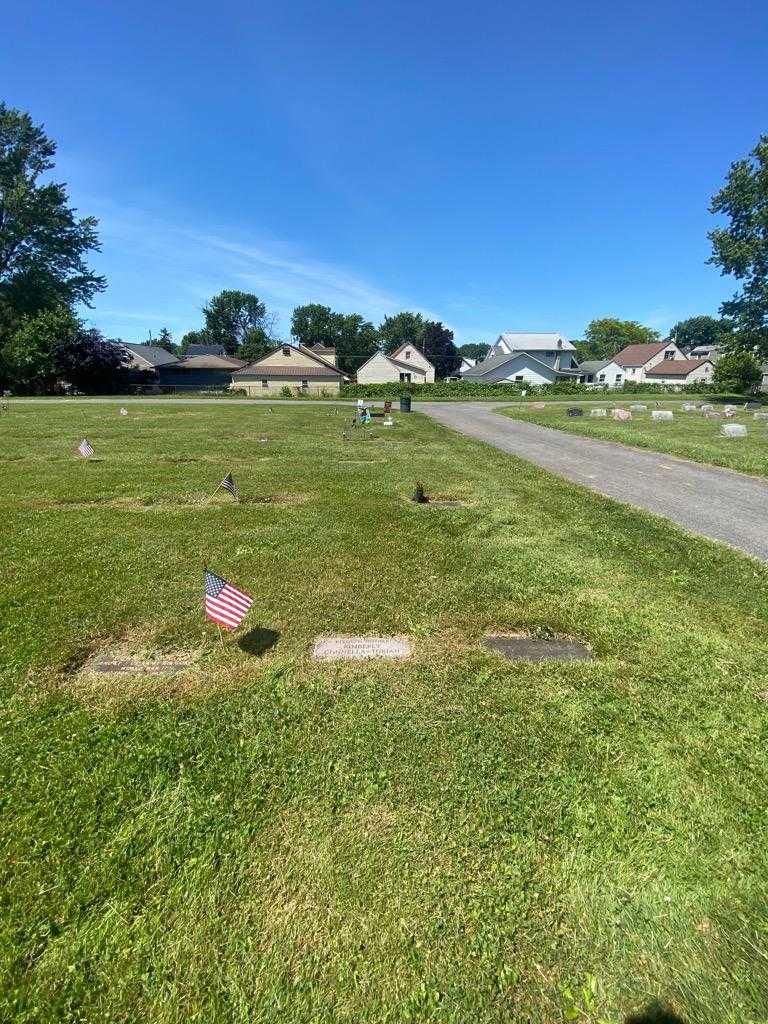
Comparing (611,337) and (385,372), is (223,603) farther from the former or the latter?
(611,337)

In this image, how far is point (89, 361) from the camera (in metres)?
42.9

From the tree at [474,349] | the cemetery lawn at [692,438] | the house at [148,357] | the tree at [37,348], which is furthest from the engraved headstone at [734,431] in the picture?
the tree at [474,349]

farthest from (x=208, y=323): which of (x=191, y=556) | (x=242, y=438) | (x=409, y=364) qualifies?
(x=191, y=556)

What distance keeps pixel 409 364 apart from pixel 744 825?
65055 mm

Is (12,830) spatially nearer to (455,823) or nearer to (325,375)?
(455,823)

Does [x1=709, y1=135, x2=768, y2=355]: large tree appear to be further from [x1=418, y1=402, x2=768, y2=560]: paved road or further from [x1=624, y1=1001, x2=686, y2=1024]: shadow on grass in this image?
[x1=624, y1=1001, x2=686, y2=1024]: shadow on grass

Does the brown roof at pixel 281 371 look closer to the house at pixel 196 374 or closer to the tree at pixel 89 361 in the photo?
the house at pixel 196 374

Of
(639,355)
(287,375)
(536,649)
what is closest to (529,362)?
(287,375)

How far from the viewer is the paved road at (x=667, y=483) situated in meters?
6.81

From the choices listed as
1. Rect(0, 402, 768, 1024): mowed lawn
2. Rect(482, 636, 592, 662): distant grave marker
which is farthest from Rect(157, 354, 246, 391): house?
Rect(482, 636, 592, 662): distant grave marker

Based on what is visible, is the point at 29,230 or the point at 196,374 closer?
the point at 29,230

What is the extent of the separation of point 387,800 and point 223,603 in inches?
74.5

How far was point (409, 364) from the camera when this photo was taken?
63.7 m

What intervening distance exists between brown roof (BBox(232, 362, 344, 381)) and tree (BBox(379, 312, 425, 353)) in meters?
53.2
